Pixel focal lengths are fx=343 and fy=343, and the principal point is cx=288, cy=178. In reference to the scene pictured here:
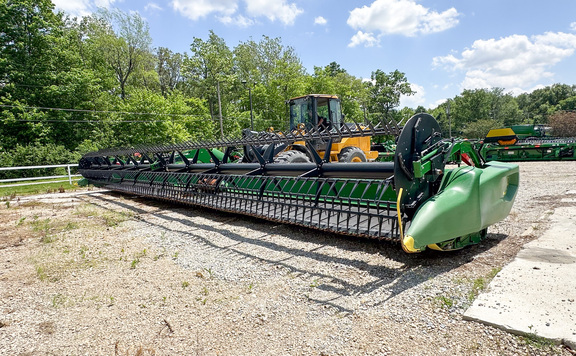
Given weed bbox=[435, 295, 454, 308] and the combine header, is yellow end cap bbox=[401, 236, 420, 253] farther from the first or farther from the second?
weed bbox=[435, 295, 454, 308]

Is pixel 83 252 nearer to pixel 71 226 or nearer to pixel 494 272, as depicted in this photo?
pixel 71 226

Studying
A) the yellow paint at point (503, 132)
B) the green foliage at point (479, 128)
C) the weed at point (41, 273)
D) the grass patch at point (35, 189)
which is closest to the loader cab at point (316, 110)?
the weed at point (41, 273)

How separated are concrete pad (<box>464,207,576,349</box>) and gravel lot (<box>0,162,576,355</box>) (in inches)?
4.4

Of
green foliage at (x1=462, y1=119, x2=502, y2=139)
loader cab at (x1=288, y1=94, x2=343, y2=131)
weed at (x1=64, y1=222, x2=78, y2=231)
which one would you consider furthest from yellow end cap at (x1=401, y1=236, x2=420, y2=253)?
green foliage at (x1=462, y1=119, x2=502, y2=139)

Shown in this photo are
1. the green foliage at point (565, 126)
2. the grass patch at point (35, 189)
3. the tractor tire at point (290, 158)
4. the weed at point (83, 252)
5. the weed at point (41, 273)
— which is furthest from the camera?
the green foliage at point (565, 126)

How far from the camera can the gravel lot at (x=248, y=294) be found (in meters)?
2.32

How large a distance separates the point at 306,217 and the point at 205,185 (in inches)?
103

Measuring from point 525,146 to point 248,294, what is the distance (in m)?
18.9

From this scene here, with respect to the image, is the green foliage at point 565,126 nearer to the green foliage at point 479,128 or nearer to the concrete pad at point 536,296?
the green foliage at point 479,128

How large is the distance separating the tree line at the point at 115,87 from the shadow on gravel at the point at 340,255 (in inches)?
329

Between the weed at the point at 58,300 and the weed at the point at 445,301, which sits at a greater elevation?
the weed at the point at 445,301

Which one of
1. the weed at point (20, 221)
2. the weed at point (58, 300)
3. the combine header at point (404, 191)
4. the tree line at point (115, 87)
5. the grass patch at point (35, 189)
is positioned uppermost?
the tree line at point (115, 87)

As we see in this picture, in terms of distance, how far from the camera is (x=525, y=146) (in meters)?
17.2

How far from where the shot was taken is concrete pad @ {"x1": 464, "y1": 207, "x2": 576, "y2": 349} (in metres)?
2.23
